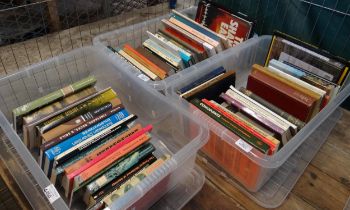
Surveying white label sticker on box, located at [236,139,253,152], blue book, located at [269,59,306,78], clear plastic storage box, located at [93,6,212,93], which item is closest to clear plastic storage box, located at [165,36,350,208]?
white label sticker on box, located at [236,139,253,152]

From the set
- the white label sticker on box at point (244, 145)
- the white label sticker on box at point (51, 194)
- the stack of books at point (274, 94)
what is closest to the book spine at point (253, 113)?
the stack of books at point (274, 94)

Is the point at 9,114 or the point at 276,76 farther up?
the point at 276,76

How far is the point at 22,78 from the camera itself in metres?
0.88

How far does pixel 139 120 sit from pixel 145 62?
21 centimetres

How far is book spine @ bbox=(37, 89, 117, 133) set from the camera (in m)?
0.77

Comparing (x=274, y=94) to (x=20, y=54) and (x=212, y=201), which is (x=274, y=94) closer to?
(x=212, y=201)

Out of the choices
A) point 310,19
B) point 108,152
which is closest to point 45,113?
point 108,152

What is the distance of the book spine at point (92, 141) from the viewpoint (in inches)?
26.8

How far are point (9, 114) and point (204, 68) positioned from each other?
638mm

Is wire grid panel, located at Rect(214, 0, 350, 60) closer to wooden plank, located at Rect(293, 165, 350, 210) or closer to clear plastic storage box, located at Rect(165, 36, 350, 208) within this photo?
clear plastic storage box, located at Rect(165, 36, 350, 208)

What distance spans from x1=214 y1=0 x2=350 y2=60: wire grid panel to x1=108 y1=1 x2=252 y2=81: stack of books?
104 mm

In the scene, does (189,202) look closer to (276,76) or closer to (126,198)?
(126,198)

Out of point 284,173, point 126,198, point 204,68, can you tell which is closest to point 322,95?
point 284,173

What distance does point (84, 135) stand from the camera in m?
0.75
